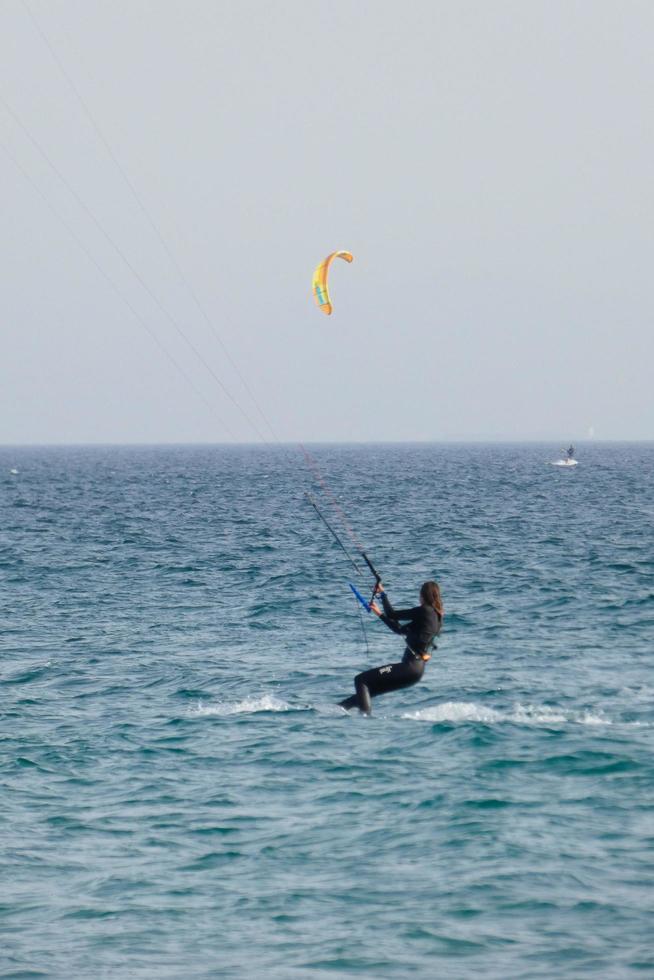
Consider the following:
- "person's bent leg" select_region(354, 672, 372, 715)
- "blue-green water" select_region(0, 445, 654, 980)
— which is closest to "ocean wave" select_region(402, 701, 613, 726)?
"blue-green water" select_region(0, 445, 654, 980)

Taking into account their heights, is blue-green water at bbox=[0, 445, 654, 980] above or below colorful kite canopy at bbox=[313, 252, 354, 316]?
below

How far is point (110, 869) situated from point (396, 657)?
46.2 feet

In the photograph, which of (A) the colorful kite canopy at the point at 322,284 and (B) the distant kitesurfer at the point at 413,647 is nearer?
(B) the distant kitesurfer at the point at 413,647

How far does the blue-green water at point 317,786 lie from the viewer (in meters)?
12.7

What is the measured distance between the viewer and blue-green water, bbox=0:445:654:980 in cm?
1266

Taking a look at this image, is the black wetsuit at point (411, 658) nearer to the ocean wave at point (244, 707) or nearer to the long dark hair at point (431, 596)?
the long dark hair at point (431, 596)

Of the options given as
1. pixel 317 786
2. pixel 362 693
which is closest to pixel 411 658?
pixel 362 693

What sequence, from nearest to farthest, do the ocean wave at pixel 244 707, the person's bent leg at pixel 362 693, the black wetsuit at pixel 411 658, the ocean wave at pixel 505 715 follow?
the black wetsuit at pixel 411 658 < the person's bent leg at pixel 362 693 < the ocean wave at pixel 505 715 < the ocean wave at pixel 244 707

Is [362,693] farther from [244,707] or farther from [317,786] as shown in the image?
[244,707]

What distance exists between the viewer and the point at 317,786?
17516mm

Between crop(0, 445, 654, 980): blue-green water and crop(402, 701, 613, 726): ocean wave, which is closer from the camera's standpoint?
crop(0, 445, 654, 980): blue-green water

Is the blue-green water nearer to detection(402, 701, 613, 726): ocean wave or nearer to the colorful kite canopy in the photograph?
detection(402, 701, 613, 726): ocean wave

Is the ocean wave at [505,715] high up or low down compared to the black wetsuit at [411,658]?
down

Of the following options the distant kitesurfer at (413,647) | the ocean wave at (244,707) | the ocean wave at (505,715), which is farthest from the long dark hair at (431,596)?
the ocean wave at (244,707)
